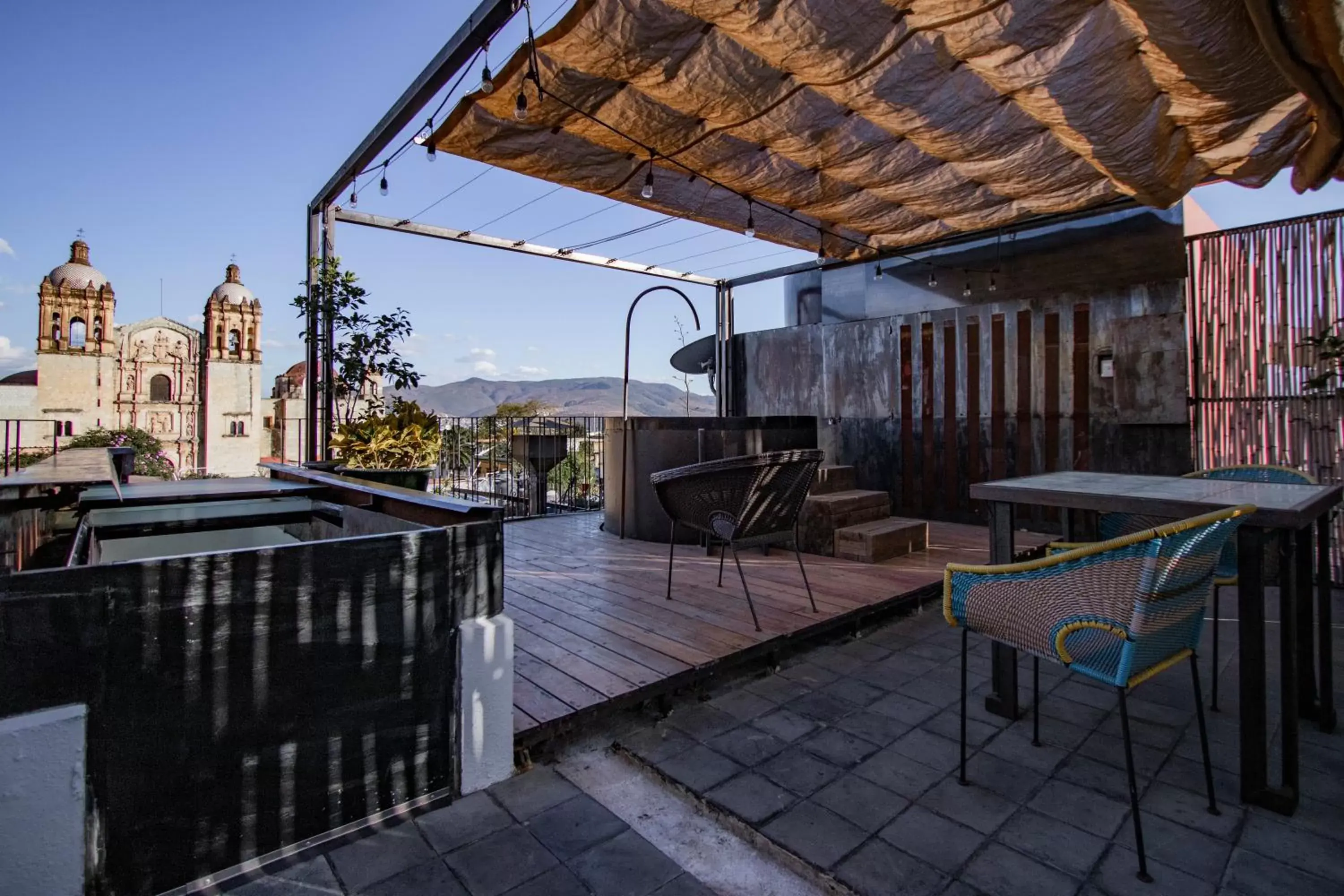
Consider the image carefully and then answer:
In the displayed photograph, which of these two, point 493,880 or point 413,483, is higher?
point 413,483

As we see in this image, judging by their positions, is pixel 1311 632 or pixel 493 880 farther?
pixel 1311 632

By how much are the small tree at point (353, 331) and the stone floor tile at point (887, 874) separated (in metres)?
5.11

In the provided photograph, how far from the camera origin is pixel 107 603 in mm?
1294

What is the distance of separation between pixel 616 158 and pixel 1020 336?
4051 mm

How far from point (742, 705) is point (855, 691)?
0.48m

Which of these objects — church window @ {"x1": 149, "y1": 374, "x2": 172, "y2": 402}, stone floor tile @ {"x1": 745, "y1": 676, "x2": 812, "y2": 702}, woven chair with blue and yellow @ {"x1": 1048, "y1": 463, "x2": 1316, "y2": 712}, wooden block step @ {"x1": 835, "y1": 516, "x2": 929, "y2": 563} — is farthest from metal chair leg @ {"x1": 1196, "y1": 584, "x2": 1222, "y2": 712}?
church window @ {"x1": 149, "y1": 374, "x2": 172, "y2": 402}

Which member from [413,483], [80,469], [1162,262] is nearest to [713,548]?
[413,483]

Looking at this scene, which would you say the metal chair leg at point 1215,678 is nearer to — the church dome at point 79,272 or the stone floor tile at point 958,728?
the stone floor tile at point 958,728

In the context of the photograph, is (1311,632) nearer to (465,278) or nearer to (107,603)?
(107,603)

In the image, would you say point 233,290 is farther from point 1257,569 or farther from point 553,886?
point 1257,569

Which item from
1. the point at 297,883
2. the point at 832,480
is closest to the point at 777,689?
the point at 297,883

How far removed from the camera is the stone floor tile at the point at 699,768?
1896mm

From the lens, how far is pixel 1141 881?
145 centimetres

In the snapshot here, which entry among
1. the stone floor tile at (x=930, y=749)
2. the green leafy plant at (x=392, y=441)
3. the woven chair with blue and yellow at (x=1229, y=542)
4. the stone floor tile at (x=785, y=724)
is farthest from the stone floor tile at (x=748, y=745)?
the green leafy plant at (x=392, y=441)
